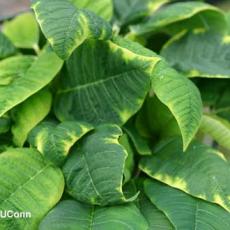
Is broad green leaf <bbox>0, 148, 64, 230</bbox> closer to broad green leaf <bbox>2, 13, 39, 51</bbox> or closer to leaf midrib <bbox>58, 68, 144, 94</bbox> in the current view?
leaf midrib <bbox>58, 68, 144, 94</bbox>

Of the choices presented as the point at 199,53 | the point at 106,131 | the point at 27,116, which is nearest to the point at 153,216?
the point at 106,131

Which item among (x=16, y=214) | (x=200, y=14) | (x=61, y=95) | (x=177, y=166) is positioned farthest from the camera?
(x=200, y=14)

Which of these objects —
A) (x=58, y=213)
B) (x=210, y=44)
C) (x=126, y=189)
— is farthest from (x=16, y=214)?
(x=210, y=44)

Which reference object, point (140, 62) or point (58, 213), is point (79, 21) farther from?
point (58, 213)

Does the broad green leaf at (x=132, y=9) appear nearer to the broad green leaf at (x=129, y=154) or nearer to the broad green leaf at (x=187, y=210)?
the broad green leaf at (x=129, y=154)

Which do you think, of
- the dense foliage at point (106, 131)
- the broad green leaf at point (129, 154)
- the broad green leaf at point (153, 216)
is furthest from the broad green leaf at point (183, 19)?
the broad green leaf at point (153, 216)

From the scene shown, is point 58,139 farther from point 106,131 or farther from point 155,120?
point 155,120

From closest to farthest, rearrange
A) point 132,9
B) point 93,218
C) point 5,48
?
point 93,218, point 5,48, point 132,9
